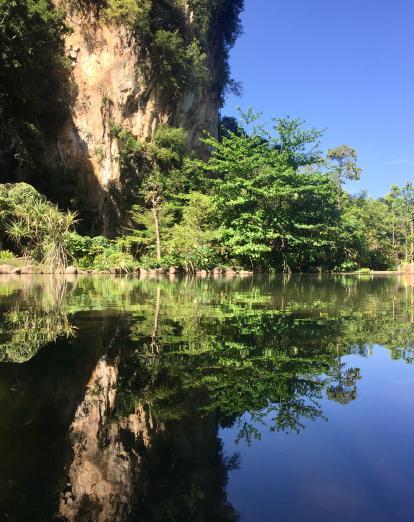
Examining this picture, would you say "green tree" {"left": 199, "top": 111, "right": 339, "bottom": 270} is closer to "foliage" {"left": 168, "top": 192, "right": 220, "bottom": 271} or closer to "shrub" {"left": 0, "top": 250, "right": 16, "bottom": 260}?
"foliage" {"left": 168, "top": 192, "right": 220, "bottom": 271}

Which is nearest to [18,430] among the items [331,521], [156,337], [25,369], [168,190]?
[25,369]

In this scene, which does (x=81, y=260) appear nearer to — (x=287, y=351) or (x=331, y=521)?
(x=287, y=351)

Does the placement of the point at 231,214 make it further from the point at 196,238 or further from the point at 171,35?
the point at 171,35

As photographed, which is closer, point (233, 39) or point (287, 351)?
point (287, 351)

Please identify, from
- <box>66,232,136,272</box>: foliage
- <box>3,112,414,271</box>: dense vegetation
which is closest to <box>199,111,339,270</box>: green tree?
<box>3,112,414,271</box>: dense vegetation

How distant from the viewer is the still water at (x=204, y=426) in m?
1.46

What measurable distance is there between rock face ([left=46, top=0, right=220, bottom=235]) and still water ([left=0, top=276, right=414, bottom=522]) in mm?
18507

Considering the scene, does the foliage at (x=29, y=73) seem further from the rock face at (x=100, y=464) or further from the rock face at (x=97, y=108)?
the rock face at (x=100, y=464)

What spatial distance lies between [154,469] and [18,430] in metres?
0.65

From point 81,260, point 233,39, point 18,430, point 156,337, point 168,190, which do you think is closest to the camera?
point 18,430

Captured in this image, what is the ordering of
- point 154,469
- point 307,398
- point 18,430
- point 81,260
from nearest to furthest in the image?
point 154,469
point 18,430
point 307,398
point 81,260

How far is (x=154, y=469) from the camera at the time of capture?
1.68 meters

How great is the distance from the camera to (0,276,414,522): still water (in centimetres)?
146

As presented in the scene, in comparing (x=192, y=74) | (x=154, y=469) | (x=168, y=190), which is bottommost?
(x=154, y=469)
